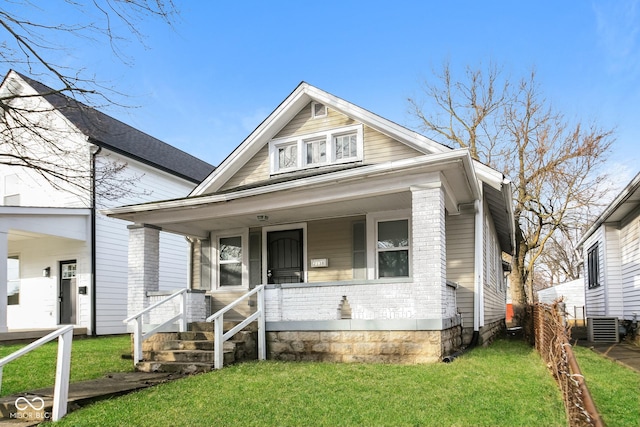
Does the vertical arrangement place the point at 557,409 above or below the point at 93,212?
below

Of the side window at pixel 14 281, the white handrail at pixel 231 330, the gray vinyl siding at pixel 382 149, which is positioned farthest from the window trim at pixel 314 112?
the side window at pixel 14 281

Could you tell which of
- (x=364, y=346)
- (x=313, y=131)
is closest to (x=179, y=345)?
(x=364, y=346)

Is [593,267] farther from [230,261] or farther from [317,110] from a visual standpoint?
[230,261]

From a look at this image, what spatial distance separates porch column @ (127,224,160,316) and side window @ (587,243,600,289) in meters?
13.0

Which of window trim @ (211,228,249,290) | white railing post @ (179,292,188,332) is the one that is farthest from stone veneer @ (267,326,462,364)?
window trim @ (211,228,249,290)

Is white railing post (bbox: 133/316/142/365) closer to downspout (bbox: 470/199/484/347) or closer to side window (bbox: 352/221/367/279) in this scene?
side window (bbox: 352/221/367/279)

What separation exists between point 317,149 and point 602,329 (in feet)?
28.0

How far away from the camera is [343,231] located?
11305 mm

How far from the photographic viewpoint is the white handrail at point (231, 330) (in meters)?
7.94

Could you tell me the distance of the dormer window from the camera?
1152 cm

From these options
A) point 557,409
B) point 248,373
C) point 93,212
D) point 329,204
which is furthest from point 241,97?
point 557,409

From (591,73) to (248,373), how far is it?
17.4 m

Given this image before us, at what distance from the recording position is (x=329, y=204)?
9.73m

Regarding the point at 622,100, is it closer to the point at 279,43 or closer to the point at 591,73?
the point at 591,73
